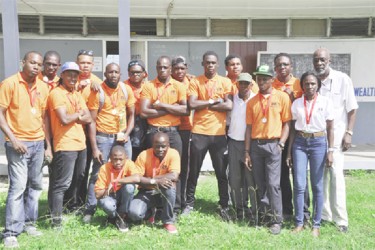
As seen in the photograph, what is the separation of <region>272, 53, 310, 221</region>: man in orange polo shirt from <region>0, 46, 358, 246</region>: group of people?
11 millimetres

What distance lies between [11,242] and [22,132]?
3.41 feet

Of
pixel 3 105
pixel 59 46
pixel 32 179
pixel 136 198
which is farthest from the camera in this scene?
pixel 59 46

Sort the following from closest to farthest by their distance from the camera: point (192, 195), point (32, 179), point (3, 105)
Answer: point (3, 105)
point (32, 179)
point (192, 195)

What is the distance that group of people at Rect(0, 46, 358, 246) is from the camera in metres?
3.85

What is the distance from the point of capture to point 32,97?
3727 millimetres

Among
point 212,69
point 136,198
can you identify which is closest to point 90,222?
point 136,198

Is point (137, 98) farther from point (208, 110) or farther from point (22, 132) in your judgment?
point (22, 132)

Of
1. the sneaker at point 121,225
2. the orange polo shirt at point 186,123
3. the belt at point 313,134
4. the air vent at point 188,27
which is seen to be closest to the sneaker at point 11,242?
the sneaker at point 121,225

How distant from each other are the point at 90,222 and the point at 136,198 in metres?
0.59

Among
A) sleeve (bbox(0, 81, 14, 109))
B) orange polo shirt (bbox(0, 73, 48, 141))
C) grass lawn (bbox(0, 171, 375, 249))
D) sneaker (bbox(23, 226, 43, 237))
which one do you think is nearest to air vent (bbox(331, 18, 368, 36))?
grass lawn (bbox(0, 171, 375, 249))

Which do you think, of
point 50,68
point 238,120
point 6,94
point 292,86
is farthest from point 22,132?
point 292,86

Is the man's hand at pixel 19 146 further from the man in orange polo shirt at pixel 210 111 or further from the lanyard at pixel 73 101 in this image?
the man in orange polo shirt at pixel 210 111

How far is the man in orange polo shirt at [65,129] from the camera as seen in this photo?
3.91 m

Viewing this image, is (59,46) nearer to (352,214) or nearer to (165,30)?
(165,30)
